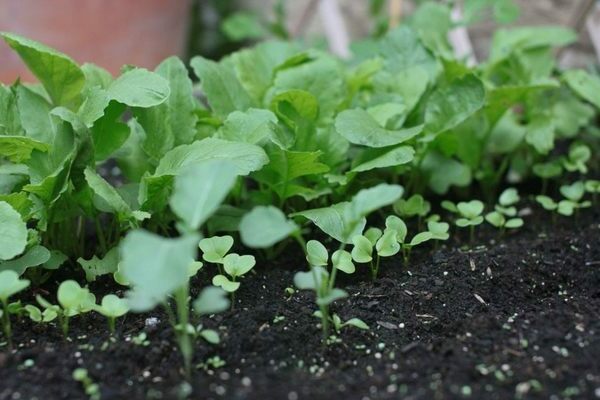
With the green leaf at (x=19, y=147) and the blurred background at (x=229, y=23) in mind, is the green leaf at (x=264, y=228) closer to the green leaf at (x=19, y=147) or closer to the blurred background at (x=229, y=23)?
the green leaf at (x=19, y=147)

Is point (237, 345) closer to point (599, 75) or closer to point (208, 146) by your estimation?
point (208, 146)

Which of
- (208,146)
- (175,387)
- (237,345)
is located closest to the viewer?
(175,387)

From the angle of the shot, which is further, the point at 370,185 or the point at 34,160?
the point at 370,185

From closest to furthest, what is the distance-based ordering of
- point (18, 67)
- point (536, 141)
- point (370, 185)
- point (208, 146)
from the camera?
point (208, 146) → point (370, 185) → point (536, 141) → point (18, 67)

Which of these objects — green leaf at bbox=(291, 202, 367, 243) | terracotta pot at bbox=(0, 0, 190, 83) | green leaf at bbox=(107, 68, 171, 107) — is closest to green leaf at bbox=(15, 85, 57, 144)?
green leaf at bbox=(107, 68, 171, 107)

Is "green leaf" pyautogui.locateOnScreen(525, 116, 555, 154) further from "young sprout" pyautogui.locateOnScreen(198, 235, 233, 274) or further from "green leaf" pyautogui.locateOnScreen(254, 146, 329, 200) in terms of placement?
"young sprout" pyautogui.locateOnScreen(198, 235, 233, 274)

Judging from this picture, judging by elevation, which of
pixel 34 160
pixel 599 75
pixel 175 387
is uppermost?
pixel 34 160

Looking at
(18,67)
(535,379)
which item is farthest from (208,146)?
(18,67)

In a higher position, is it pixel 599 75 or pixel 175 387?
pixel 175 387
